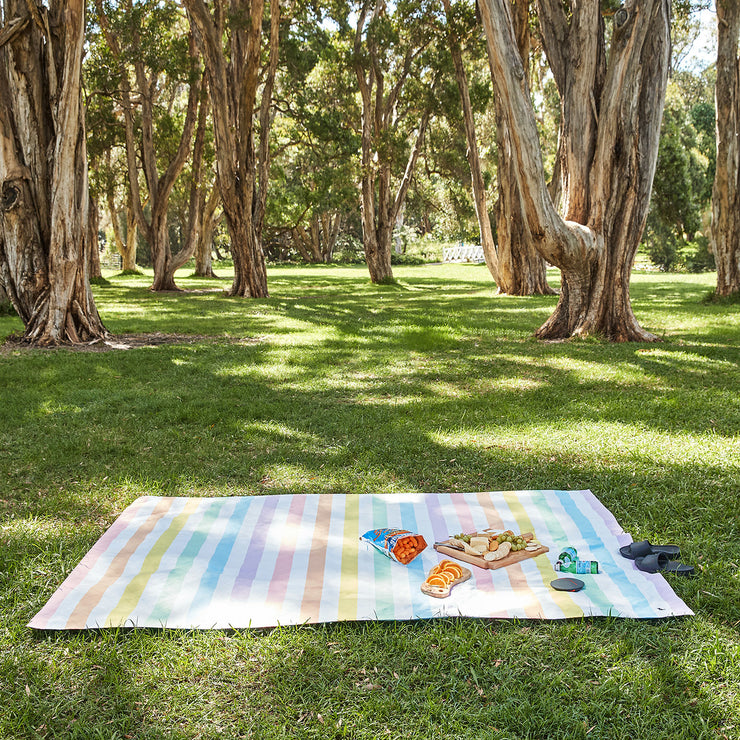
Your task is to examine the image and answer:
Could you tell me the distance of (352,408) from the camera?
554cm

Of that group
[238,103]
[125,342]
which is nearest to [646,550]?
[125,342]

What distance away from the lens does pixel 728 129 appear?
1105 cm

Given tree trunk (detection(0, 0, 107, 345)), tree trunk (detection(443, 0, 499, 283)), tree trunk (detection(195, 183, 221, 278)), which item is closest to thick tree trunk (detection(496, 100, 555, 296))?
tree trunk (detection(443, 0, 499, 283))

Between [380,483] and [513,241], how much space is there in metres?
11.7

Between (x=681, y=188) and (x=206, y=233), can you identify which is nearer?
(x=681, y=188)

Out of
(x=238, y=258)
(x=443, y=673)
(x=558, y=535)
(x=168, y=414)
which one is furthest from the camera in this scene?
(x=238, y=258)

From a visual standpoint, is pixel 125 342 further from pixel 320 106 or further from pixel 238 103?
pixel 320 106

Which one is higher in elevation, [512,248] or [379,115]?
[379,115]

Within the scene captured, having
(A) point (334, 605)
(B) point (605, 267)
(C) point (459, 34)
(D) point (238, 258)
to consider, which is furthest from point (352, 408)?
(C) point (459, 34)

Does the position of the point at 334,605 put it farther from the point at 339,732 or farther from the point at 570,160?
the point at 570,160

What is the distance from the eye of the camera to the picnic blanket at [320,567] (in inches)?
102

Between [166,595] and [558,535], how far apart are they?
187 cm

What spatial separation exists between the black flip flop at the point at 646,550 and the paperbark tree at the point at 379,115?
16044mm

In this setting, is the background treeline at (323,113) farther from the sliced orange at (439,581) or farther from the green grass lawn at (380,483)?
the sliced orange at (439,581)
